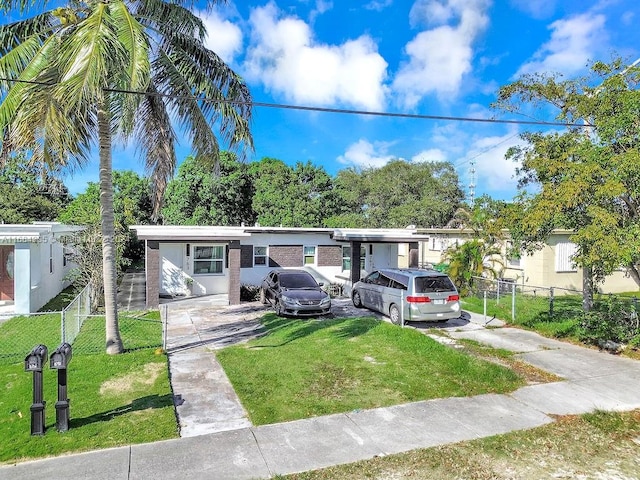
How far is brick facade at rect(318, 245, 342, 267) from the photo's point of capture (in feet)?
66.7

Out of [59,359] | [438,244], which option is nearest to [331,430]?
[59,359]

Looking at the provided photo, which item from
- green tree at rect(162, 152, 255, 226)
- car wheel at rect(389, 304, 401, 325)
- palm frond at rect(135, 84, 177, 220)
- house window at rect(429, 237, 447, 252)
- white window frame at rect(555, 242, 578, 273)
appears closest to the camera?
palm frond at rect(135, 84, 177, 220)

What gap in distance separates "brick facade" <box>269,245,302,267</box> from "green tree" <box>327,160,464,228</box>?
16750 mm

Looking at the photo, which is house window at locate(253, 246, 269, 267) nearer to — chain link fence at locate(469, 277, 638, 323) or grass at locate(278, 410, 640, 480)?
chain link fence at locate(469, 277, 638, 323)

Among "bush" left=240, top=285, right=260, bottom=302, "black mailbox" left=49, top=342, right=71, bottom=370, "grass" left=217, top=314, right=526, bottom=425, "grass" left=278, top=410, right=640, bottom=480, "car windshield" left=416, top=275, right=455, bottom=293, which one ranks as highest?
"car windshield" left=416, top=275, right=455, bottom=293

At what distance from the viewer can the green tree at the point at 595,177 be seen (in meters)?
8.64

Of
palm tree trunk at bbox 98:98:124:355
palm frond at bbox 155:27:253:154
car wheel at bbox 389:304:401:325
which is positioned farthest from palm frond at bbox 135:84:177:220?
car wheel at bbox 389:304:401:325

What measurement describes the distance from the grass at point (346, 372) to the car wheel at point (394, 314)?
52.0 inches

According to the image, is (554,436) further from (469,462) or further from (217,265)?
(217,265)

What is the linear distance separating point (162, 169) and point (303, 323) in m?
5.84

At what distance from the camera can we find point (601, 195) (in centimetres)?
891

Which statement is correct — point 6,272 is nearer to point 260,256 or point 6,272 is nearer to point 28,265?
point 28,265

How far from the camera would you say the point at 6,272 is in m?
15.8

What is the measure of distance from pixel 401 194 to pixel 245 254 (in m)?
27.8
